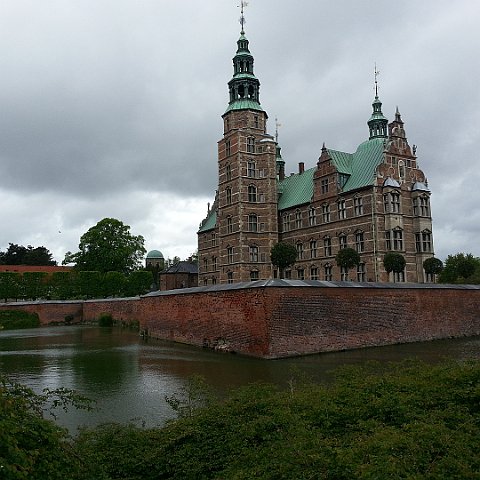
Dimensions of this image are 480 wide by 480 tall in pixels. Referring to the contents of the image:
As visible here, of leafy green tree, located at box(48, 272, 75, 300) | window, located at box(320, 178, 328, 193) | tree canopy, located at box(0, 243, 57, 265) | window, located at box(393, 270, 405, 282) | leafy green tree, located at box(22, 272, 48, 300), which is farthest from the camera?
tree canopy, located at box(0, 243, 57, 265)

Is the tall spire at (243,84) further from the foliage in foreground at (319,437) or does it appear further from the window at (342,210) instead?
the foliage in foreground at (319,437)

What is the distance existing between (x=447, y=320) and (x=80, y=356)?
18821 millimetres

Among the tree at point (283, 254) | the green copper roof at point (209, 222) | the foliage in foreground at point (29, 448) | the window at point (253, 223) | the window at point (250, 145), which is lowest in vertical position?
the foliage in foreground at point (29, 448)

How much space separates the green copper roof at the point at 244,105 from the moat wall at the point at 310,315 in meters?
19.7

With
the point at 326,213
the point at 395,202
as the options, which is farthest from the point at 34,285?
the point at 395,202

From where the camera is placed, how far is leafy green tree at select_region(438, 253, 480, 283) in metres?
32.4

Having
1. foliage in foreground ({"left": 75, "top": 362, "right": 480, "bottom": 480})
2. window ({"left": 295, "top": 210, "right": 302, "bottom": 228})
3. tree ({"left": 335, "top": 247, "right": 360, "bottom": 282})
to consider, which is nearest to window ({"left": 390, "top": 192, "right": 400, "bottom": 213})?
tree ({"left": 335, "top": 247, "right": 360, "bottom": 282})

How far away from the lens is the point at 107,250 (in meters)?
60.2

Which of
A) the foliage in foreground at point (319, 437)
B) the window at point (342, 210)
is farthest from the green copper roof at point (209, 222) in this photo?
the foliage in foreground at point (319, 437)

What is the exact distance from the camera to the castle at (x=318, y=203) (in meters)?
34.6

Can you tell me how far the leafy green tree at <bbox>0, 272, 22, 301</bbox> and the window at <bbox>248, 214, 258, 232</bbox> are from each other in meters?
28.1

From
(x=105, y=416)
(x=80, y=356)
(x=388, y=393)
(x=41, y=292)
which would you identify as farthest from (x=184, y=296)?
(x=41, y=292)

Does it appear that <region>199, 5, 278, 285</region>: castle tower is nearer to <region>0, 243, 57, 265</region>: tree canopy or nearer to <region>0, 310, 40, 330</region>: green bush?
<region>0, 310, 40, 330</region>: green bush

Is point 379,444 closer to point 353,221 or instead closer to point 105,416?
point 105,416
